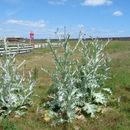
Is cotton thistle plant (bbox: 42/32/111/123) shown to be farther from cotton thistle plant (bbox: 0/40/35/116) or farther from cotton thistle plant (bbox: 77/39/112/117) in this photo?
cotton thistle plant (bbox: 0/40/35/116)

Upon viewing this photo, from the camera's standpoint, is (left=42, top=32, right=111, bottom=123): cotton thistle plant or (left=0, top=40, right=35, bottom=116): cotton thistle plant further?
(left=0, top=40, right=35, bottom=116): cotton thistle plant

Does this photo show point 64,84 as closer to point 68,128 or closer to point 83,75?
point 83,75

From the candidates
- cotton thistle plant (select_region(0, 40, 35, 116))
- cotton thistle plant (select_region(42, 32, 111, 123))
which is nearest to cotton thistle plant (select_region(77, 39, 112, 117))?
cotton thistle plant (select_region(42, 32, 111, 123))

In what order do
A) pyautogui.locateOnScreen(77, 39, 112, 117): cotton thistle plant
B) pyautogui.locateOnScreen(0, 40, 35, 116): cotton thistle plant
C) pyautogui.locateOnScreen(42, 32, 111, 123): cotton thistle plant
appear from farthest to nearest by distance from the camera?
pyautogui.locateOnScreen(77, 39, 112, 117): cotton thistle plant
pyautogui.locateOnScreen(0, 40, 35, 116): cotton thistle plant
pyautogui.locateOnScreen(42, 32, 111, 123): cotton thistle plant

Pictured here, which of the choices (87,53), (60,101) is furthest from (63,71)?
(87,53)

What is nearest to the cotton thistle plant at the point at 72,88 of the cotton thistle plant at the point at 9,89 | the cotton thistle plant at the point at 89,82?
the cotton thistle plant at the point at 89,82

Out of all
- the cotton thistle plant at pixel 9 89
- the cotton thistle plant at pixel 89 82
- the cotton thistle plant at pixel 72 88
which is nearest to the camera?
the cotton thistle plant at pixel 72 88

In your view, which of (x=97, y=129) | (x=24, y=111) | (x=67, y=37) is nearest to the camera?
(x=97, y=129)

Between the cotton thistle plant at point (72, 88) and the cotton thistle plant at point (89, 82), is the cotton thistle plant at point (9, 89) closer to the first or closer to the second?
the cotton thistle plant at point (72, 88)

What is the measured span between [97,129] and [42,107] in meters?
1.66

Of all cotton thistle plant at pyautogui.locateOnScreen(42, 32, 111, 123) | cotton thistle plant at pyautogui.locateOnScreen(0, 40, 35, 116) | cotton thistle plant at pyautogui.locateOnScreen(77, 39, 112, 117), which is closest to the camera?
cotton thistle plant at pyautogui.locateOnScreen(42, 32, 111, 123)

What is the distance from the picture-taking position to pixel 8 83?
3.96m

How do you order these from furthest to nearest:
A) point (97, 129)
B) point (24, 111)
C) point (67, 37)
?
1. point (24, 111)
2. point (67, 37)
3. point (97, 129)

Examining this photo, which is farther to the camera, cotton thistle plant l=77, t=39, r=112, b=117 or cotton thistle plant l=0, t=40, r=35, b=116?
cotton thistle plant l=77, t=39, r=112, b=117
